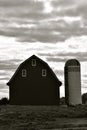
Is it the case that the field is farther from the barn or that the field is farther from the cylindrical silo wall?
the barn

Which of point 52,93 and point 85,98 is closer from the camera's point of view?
point 52,93

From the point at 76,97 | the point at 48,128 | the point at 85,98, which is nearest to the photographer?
the point at 48,128

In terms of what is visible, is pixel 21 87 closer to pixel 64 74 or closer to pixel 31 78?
pixel 31 78

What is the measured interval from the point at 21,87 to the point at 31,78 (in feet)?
5.84

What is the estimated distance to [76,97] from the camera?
165 ft

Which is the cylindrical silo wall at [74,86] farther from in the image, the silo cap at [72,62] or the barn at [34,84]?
the barn at [34,84]

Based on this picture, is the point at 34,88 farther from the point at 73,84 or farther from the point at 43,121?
the point at 43,121

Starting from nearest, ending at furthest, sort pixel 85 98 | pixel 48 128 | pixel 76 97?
pixel 48 128 < pixel 76 97 < pixel 85 98

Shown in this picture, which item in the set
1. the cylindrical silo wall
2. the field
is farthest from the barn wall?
the field

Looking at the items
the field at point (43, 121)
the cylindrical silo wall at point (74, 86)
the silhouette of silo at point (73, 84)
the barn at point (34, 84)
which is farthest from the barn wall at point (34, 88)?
the field at point (43, 121)

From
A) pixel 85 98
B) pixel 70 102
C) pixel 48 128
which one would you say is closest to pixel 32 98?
pixel 70 102

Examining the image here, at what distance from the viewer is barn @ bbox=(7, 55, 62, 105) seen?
5109 centimetres

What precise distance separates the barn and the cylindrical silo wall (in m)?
1.76

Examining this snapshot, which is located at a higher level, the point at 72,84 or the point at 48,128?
the point at 72,84
